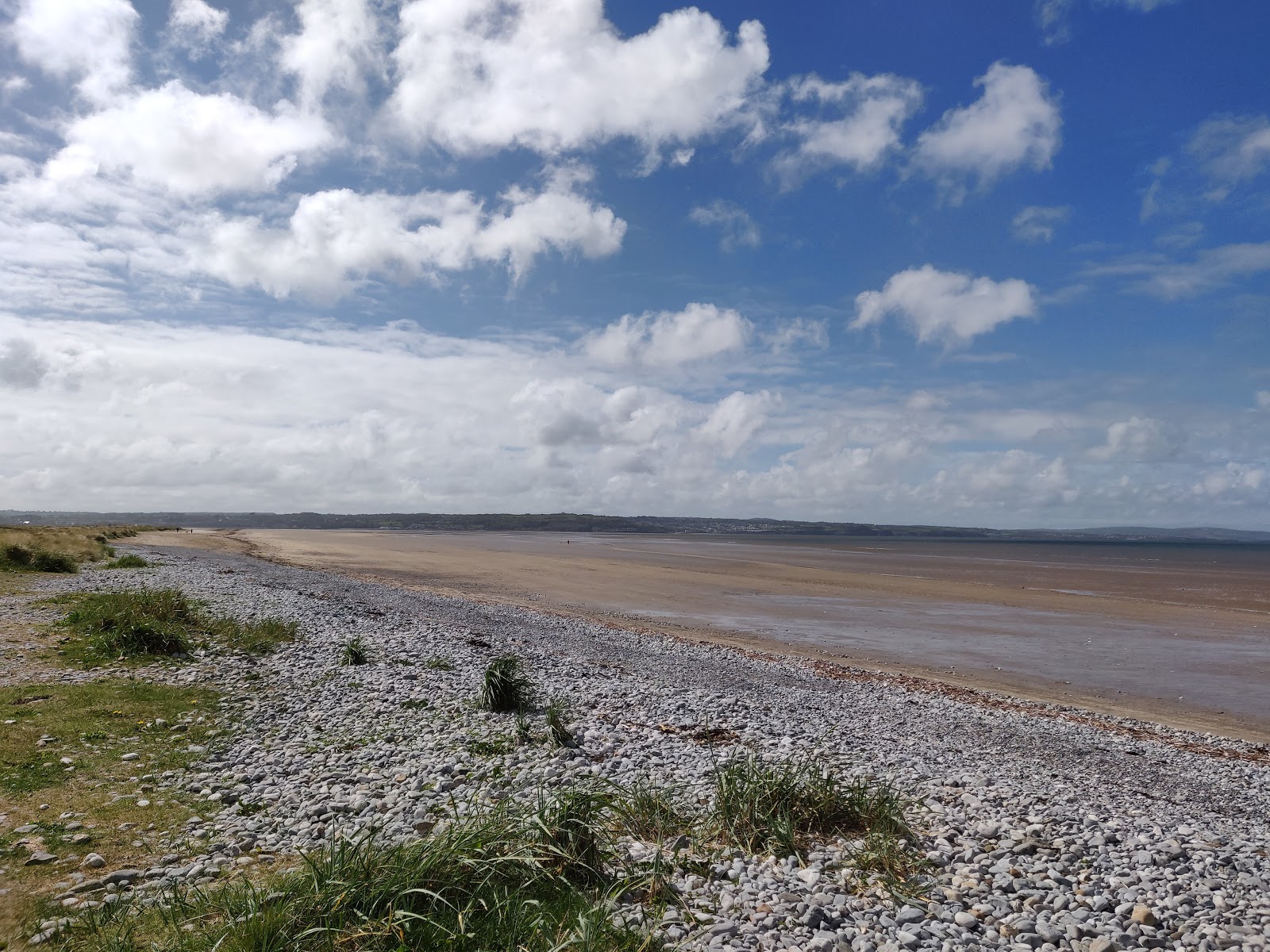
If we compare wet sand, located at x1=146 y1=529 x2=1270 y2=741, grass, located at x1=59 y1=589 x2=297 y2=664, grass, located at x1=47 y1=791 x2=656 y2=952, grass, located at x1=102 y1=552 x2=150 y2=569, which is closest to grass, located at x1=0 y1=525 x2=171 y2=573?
grass, located at x1=102 y1=552 x2=150 y2=569

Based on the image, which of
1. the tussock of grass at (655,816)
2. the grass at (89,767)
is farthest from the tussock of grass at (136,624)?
the tussock of grass at (655,816)

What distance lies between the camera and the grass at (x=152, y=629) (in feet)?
46.0

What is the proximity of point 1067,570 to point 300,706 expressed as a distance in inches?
2707

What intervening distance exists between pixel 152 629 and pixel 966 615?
30.6 meters

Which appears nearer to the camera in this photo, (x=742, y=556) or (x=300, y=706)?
(x=300, y=706)

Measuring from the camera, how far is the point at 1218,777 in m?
11.9

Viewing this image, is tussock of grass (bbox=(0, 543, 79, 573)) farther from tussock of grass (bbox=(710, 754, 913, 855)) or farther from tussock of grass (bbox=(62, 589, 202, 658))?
tussock of grass (bbox=(710, 754, 913, 855))

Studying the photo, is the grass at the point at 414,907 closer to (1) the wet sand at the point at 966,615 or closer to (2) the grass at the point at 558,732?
(2) the grass at the point at 558,732

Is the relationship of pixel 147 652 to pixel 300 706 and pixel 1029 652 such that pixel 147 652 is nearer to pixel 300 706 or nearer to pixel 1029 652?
pixel 300 706

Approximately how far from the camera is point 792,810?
7367 mm

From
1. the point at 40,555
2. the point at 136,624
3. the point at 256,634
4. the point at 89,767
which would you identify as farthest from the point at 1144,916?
the point at 40,555

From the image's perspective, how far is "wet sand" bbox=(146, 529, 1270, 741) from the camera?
65.3ft

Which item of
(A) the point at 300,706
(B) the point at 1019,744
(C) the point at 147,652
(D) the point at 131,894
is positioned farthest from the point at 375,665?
(B) the point at 1019,744

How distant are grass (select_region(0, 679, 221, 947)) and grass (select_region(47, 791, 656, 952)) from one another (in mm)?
1026
